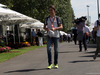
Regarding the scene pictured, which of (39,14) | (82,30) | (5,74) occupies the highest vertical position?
(39,14)

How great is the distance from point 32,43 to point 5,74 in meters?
23.8

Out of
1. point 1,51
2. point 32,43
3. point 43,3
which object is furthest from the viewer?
point 43,3

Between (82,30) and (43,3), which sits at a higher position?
(43,3)

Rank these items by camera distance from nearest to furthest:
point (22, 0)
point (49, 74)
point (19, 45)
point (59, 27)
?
point (49, 74) → point (59, 27) → point (19, 45) → point (22, 0)

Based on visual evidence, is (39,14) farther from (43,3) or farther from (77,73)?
(77,73)

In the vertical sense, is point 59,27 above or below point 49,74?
above

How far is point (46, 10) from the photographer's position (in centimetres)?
3981

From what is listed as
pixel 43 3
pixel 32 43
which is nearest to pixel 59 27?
pixel 32 43

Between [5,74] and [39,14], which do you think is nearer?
[5,74]

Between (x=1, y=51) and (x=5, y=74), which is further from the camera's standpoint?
(x=1, y=51)

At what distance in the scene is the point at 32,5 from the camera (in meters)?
37.4

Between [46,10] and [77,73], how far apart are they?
3225 centimetres

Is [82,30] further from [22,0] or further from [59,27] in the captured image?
[22,0]

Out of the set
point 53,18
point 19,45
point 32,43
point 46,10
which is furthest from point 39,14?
point 53,18
